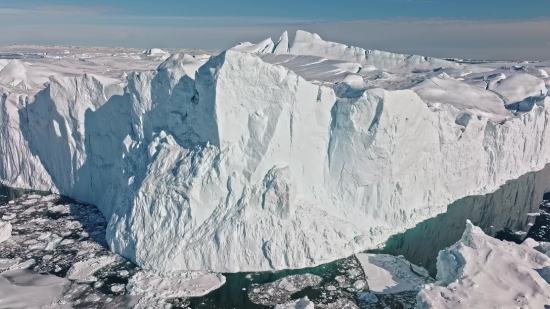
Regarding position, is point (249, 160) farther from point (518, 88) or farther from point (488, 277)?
point (518, 88)

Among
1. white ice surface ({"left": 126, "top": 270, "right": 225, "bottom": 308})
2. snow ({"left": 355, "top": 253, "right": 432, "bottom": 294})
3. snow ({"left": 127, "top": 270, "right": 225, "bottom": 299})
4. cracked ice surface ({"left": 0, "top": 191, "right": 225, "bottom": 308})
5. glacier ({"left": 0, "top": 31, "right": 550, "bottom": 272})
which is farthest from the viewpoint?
glacier ({"left": 0, "top": 31, "right": 550, "bottom": 272})

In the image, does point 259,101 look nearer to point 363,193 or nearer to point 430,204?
point 363,193

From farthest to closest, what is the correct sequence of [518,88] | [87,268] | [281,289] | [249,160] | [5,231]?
[518,88]
[5,231]
[249,160]
[87,268]
[281,289]

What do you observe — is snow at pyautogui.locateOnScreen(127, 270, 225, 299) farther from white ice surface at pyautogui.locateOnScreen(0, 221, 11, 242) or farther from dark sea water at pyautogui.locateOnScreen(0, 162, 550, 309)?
white ice surface at pyautogui.locateOnScreen(0, 221, 11, 242)

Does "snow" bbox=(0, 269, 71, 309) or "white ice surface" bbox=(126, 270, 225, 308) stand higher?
"white ice surface" bbox=(126, 270, 225, 308)

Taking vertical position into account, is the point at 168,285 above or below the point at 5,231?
below

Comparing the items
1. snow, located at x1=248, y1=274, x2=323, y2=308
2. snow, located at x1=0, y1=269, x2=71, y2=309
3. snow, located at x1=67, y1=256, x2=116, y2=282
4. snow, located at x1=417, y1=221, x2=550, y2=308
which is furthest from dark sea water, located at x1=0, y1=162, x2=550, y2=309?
snow, located at x1=0, y1=269, x2=71, y2=309

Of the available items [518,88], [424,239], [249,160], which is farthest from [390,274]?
[518,88]
